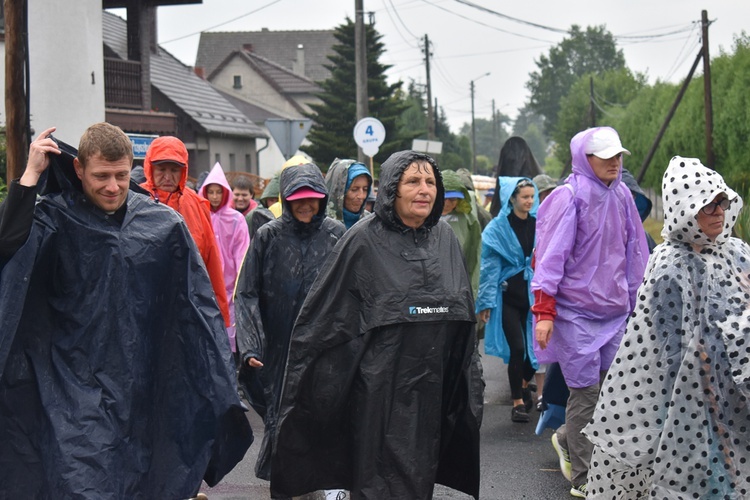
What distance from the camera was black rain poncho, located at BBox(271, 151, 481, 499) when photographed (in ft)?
16.5

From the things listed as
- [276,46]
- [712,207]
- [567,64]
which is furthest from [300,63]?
[712,207]

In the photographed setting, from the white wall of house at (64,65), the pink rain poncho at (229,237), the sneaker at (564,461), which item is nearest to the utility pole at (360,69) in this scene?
the white wall of house at (64,65)

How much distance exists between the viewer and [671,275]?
5.27 m

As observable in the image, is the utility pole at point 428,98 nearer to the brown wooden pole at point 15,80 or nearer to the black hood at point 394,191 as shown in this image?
the brown wooden pole at point 15,80

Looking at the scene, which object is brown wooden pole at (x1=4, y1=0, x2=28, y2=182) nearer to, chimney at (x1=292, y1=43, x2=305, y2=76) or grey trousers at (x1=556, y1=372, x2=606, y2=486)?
grey trousers at (x1=556, y1=372, x2=606, y2=486)

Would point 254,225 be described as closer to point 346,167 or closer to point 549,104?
point 346,167

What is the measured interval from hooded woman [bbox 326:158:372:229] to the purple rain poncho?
4.42ft

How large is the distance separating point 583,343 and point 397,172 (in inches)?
73.0

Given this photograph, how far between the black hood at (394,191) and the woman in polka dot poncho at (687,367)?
3.36ft

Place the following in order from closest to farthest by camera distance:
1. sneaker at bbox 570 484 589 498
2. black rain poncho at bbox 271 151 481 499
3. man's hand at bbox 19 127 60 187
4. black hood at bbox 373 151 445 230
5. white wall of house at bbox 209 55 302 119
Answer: man's hand at bbox 19 127 60 187
black rain poncho at bbox 271 151 481 499
black hood at bbox 373 151 445 230
sneaker at bbox 570 484 589 498
white wall of house at bbox 209 55 302 119

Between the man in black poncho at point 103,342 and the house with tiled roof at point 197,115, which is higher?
the house with tiled roof at point 197,115

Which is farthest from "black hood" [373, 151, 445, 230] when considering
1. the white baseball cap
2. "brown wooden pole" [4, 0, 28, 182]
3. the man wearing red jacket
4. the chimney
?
the chimney

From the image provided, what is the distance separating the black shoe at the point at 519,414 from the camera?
8.99 m

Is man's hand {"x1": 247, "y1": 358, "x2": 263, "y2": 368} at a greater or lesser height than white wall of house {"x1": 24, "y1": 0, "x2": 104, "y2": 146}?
lesser
